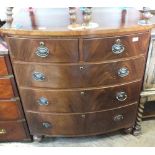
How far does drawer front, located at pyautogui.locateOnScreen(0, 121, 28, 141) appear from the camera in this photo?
1.44 m

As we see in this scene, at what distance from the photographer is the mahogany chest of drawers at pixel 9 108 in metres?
1.19

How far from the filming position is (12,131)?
4.88 ft

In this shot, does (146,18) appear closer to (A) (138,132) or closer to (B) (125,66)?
(B) (125,66)

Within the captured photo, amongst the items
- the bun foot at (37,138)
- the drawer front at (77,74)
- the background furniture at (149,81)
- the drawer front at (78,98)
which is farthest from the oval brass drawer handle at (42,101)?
the background furniture at (149,81)

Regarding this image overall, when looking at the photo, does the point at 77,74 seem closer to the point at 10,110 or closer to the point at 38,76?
the point at 38,76

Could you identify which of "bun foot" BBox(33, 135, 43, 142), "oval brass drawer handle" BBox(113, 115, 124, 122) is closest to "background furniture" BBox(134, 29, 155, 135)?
"oval brass drawer handle" BBox(113, 115, 124, 122)

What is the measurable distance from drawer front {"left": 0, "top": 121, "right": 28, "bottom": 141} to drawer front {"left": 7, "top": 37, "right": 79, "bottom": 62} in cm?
54

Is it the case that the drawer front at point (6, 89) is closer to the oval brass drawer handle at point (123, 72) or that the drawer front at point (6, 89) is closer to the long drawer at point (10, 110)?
the long drawer at point (10, 110)

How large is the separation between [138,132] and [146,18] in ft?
2.96

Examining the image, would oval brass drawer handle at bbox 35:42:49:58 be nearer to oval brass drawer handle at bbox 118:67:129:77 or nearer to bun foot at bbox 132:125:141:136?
oval brass drawer handle at bbox 118:67:129:77

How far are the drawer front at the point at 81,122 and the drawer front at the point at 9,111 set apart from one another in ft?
0.27

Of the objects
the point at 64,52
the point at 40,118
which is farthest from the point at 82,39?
the point at 40,118

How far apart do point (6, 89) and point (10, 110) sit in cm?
17

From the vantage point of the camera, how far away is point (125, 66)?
3.94 feet
